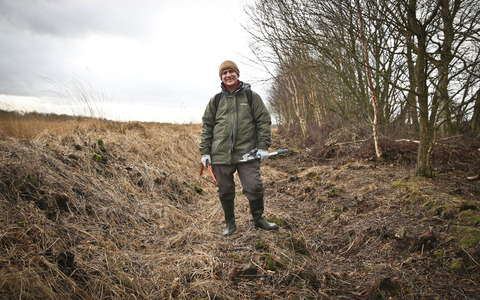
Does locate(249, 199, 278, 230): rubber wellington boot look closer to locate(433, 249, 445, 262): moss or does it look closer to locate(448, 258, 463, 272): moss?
locate(433, 249, 445, 262): moss

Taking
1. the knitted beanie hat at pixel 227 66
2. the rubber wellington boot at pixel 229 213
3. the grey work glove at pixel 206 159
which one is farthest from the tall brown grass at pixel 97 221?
the knitted beanie hat at pixel 227 66

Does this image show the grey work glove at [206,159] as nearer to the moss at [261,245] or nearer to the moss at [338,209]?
the moss at [261,245]

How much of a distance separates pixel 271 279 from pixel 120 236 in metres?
1.79

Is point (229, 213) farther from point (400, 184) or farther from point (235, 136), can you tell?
point (400, 184)

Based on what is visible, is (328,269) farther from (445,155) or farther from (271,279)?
(445,155)

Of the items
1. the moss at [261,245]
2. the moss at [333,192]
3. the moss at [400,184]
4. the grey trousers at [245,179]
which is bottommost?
the moss at [261,245]

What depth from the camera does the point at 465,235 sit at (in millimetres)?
2262

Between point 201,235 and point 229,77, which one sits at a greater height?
point 229,77

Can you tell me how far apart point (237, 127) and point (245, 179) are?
0.62 metres

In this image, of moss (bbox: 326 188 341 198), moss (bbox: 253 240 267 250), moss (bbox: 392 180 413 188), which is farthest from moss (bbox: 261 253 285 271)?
moss (bbox: 392 180 413 188)

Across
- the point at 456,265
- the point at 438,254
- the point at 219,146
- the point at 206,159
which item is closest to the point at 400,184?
the point at 438,254

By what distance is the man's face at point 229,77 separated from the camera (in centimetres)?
310

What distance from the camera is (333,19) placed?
555 centimetres

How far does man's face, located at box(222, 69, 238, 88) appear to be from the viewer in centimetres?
310
